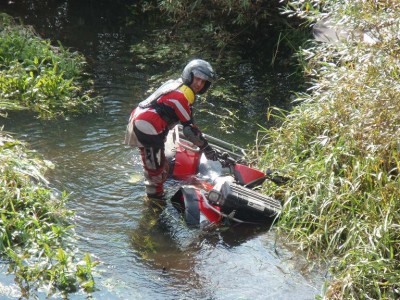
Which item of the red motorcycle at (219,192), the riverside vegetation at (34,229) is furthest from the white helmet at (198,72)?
the riverside vegetation at (34,229)

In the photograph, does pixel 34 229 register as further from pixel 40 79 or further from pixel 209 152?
pixel 40 79

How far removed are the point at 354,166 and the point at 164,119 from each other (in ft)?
7.29

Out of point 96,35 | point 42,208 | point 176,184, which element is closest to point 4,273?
point 42,208

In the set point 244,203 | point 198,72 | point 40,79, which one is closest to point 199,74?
point 198,72

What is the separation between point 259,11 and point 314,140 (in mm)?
5504

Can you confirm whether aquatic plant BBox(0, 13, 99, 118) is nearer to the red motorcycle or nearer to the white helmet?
the red motorcycle

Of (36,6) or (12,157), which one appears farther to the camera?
(36,6)

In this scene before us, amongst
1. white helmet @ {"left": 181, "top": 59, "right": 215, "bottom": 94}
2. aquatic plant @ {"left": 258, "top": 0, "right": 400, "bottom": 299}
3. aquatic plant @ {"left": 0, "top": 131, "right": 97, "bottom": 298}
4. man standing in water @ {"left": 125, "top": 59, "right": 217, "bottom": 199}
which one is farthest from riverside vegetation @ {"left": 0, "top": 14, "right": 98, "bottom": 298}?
aquatic plant @ {"left": 258, "top": 0, "right": 400, "bottom": 299}

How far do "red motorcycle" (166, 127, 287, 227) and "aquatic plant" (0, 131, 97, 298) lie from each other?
1.31m

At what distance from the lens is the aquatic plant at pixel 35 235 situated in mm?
6152

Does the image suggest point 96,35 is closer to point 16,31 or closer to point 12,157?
point 16,31

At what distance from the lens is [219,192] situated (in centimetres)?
757

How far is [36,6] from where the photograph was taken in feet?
55.1

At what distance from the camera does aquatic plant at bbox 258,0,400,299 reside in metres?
6.31
